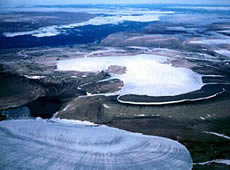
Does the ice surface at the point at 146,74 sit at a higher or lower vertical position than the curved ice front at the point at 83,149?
higher

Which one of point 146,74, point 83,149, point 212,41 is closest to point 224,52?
point 212,41

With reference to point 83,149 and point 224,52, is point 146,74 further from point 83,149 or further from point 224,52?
point 224,52

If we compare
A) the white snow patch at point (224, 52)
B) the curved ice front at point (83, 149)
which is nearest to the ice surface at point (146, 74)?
the curved ice front at point (83, 149)

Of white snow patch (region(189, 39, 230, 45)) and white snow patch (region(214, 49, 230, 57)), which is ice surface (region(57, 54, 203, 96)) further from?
white snow patch (region(189, 39, 230, 45))

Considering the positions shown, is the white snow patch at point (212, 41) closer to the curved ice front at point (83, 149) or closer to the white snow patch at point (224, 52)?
the white snow patch at point (224, 52)

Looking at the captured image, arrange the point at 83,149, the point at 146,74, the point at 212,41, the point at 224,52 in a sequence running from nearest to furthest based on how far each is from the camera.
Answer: the point at 83,149 < the point at 146,74 < the point at 224,52 < the point at 212,41

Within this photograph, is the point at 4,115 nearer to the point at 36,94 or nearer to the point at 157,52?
the point at 36,94
